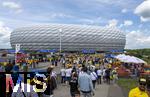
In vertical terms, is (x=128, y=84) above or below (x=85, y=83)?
below

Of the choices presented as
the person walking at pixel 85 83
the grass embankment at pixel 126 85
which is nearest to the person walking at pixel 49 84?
the person walking at pixel 85 83

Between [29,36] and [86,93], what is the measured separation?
518 ft

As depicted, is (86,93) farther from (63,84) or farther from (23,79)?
(63,84)

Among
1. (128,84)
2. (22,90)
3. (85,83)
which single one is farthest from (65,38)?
(22,90)

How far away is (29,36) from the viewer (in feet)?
561

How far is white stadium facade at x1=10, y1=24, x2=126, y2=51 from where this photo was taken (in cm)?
16775

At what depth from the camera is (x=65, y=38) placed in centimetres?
16838

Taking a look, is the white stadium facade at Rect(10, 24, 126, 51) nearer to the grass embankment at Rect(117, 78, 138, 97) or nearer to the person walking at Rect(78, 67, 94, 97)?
the grass embankment at Rect(117, 78, 138, 97)

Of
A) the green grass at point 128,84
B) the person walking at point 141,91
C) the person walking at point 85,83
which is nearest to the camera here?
the person walking at point 141,91

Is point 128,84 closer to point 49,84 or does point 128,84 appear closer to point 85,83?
point 85,83

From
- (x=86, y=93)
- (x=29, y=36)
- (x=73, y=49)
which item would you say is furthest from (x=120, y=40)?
(x=86, y=93)

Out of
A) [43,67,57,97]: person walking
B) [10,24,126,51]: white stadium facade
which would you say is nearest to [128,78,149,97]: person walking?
[43,67,57,97]: person walking

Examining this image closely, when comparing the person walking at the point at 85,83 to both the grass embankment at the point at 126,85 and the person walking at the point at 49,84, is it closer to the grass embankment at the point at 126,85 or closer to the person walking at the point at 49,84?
the person walking at the point at 49,84

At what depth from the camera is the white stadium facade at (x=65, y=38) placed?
168 metres
